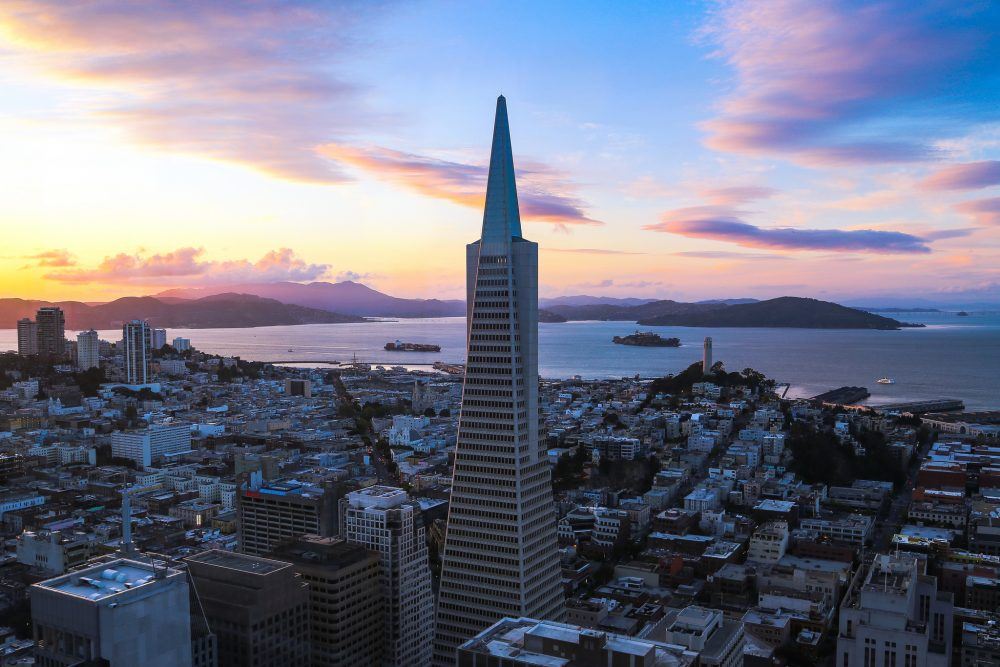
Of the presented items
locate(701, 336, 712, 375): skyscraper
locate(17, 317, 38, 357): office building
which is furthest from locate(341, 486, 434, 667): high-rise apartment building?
locate(17, 317, 38, 357): office building

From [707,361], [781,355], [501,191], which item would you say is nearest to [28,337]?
[707,361]

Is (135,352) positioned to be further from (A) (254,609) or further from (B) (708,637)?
(B) (708,637)

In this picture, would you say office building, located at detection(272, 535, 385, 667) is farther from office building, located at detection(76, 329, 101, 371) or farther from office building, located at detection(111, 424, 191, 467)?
office building, located at detection(76, 329, 101, 371)

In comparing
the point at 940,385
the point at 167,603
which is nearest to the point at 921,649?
the point at 167,603

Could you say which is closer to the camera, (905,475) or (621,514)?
(621,514)

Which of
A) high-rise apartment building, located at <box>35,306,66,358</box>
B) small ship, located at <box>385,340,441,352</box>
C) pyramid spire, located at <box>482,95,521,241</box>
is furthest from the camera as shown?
small ship, located at <box>385,340,441,352</box>

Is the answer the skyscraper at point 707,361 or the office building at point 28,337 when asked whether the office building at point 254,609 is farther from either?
the office building at point 28,337

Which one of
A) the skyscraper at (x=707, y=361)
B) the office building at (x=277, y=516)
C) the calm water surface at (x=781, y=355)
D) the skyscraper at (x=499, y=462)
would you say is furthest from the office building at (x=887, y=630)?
the calm water surface at (x=781, y=355)

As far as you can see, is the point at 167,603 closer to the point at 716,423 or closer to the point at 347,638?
the point at 347,638
